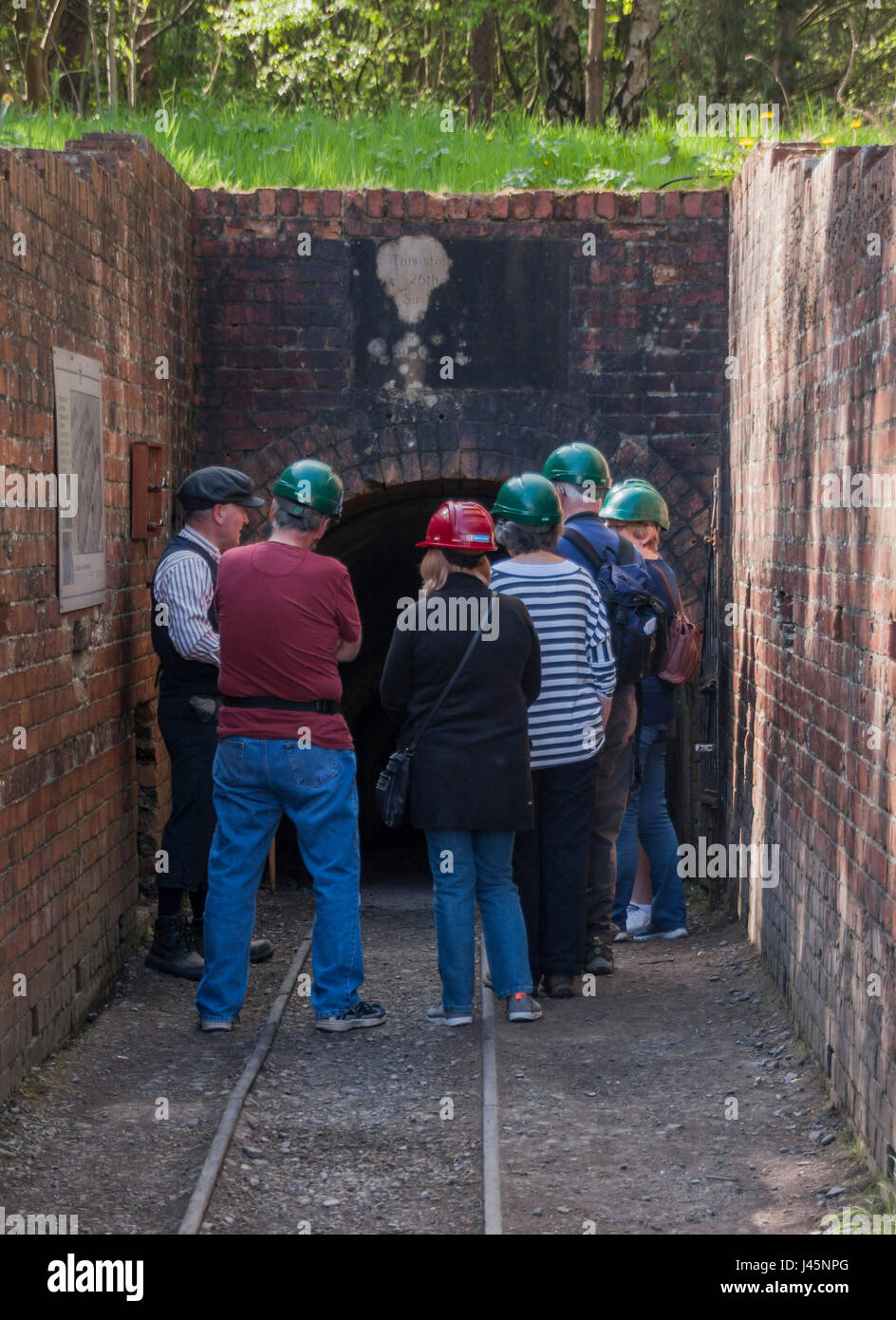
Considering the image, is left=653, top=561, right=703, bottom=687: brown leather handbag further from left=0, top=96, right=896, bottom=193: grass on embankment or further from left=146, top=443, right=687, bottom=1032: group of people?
left=0, top=96, right=896, bottom=193: grass on embankment

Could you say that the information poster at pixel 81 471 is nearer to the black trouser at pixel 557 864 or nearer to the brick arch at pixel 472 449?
the black trouser at pixel 557 864

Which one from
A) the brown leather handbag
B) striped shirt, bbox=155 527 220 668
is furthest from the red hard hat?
the brown leather handbag

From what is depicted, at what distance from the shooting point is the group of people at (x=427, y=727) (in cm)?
594

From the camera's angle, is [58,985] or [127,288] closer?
[58,985]

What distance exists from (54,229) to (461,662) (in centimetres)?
233

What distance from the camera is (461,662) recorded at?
591 cm

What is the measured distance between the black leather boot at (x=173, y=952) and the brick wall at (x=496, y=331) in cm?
336

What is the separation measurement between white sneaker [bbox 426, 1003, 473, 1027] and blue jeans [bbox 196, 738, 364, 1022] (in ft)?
1.34

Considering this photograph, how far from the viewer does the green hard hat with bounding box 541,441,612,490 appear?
7004 mm

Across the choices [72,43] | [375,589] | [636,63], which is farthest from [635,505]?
[72,43]

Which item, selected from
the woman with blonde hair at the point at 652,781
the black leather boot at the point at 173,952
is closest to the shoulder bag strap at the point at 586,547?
the woman with blonde hair at the point at 652,781

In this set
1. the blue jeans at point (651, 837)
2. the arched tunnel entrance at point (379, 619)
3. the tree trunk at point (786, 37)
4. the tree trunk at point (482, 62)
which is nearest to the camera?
the blue jeans at point (651, 837)
